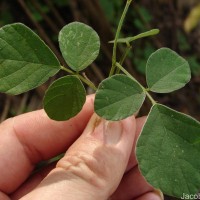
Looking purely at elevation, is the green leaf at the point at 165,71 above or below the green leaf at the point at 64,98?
below

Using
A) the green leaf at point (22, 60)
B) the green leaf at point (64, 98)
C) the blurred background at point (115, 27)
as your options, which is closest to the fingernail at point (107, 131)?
the green leaf at point (64, 98)

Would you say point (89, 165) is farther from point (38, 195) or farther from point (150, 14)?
point (150, 14)

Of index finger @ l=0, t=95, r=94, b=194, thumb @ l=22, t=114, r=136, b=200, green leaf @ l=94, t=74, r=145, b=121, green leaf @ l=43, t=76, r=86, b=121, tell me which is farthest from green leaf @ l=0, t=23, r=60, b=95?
index finger @ l=0, t=95, r=94, b=194

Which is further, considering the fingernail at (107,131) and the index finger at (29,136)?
the index finger at (29,136)

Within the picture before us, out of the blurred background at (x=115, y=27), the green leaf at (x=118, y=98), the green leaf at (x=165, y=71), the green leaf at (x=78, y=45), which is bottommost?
the blurred background at (x=115, y=27)

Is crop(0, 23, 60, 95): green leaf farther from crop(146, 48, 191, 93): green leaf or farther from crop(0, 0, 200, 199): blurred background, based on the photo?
crop(0, 0, 200, 199): blurred background

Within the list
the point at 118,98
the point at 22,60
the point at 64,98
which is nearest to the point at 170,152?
the point at 118,98

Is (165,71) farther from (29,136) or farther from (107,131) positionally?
(29,136)

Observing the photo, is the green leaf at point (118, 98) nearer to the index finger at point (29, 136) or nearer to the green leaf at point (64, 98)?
the green leaf at point (64, 98)
